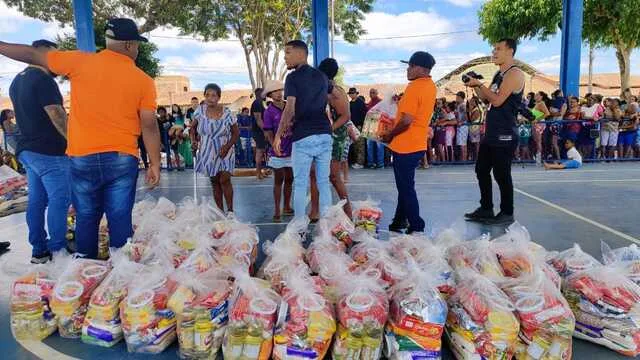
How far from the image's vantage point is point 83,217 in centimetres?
314

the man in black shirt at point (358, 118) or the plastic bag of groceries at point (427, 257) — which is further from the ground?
the man in black shirt at point (358, 118)

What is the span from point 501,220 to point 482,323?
299 centimetres

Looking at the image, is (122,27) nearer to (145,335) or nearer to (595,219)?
(145,335)

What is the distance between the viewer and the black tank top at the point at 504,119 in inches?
185

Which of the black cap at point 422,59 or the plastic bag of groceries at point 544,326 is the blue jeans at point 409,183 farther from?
the plastic bag of groceries at point 544,326

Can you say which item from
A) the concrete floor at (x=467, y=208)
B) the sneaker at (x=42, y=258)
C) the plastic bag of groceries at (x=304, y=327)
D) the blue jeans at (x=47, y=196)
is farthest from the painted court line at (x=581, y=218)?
the sneaker at (x=42, y=258)

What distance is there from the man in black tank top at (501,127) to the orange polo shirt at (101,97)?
3104 millimetres

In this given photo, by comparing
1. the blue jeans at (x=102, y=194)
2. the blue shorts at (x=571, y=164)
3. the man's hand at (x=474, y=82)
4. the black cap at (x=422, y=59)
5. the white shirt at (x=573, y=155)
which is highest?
the black cap at (x=422, y=59)

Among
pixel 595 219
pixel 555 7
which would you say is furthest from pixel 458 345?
pixel 555 7

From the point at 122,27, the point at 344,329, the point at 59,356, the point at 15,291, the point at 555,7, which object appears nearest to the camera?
the point at 344,329

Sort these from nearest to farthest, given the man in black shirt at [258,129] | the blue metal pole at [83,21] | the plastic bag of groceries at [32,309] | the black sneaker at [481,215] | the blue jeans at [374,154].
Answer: the plastic bag of groceries at [32,309] → the black sneaker at [481,215] → the man in black shirt at [258,129] → the blue metal pole at [83,21] → the blue jeans at [374,154]

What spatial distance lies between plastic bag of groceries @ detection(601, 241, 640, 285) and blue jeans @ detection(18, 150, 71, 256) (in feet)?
13.0

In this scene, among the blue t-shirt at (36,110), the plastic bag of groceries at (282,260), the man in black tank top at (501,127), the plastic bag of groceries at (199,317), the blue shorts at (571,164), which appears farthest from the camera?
the blue shorts at (571,164)

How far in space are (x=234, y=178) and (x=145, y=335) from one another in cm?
690
